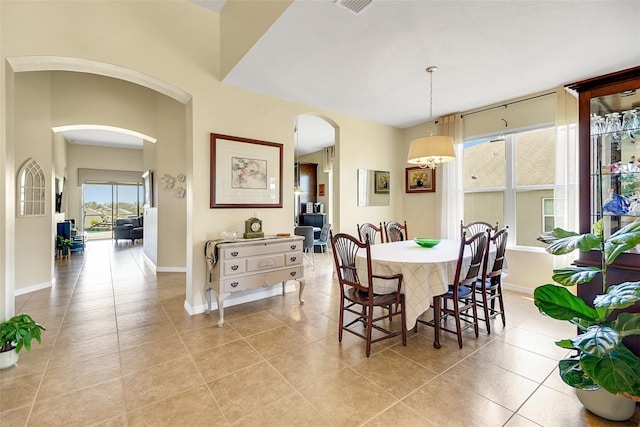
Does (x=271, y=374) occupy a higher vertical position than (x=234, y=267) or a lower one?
lower

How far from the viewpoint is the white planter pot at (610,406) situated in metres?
1.64

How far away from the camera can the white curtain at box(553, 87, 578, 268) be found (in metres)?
3.50

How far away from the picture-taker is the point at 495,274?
2.83 meters

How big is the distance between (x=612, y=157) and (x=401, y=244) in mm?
1925

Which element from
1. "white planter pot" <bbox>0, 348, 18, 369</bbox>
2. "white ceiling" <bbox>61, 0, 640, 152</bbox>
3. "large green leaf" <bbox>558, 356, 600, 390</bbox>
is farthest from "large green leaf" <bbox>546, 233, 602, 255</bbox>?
"white planter pot" <bbox>0, 348, 18, 369</bbox>

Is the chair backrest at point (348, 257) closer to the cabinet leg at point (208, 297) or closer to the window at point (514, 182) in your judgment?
the cabinet leg at point (208, 297)

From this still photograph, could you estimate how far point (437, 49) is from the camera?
280 cm

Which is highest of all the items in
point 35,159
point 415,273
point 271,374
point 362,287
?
point 35,159

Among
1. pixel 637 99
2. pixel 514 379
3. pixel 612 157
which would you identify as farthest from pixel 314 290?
pixel 637 99

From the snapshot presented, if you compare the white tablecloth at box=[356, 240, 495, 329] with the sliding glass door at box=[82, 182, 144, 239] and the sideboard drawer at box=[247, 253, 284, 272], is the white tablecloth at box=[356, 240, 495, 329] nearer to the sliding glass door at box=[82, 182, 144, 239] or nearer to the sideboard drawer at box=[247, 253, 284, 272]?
the sideboard drawer at box=[247, 253, 284, 272]

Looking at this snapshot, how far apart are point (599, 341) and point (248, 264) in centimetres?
288

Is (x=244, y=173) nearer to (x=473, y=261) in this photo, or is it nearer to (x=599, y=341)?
(x=473, y=261)

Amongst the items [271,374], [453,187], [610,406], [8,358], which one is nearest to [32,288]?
[8,358]

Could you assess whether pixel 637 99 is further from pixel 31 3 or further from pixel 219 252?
pixel 31 3
